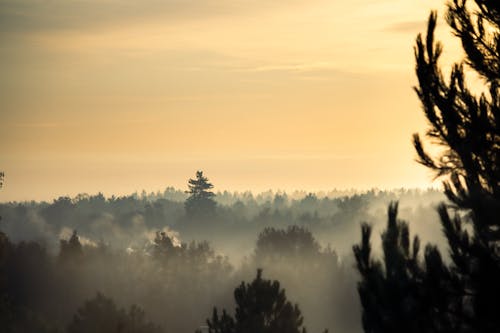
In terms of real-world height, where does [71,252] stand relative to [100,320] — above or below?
above

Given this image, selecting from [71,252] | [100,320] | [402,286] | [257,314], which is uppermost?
[71,252]

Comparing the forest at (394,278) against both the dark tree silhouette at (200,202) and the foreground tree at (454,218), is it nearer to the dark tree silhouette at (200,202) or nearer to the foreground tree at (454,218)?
the foreground tree at (454,218)

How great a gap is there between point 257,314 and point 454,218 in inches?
818

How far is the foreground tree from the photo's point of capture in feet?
46.1

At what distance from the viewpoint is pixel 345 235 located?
545 feet

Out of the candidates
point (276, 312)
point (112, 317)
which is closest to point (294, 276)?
point (112, 317)

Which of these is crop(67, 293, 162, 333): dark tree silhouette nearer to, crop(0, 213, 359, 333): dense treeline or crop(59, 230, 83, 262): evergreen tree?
crop(0, 213, 359, 333): dense treeline

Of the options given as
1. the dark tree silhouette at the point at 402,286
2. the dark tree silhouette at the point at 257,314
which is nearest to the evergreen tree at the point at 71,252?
the dark tree silhouette at the point at 257,314

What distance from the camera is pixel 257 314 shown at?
34.3m

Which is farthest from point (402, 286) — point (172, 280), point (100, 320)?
point (172, 280)

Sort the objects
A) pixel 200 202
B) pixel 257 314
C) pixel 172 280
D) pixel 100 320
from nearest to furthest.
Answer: pixel 257 314, pixel 100 320, pixel 172 280, pixel 200 202

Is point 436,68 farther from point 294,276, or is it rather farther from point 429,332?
point 294,276

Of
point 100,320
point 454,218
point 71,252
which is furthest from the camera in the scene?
point 71,252

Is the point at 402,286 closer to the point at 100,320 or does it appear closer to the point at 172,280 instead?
the point at 100,320
